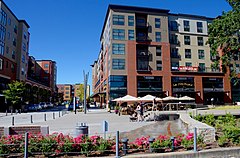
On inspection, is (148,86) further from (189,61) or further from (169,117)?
(169,117)

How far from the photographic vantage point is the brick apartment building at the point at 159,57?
5038 centimetres

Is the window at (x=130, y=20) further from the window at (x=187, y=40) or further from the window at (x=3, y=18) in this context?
the window at (x=3, y=18)

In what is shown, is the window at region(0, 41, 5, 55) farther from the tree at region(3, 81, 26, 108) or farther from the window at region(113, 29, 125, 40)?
the window at region(113, 29, 125, 40)

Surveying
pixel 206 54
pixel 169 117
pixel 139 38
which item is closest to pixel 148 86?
pixel 139 38

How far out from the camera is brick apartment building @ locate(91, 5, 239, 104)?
50.4m

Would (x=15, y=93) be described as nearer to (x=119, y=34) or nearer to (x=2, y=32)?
(x=2, y=32)

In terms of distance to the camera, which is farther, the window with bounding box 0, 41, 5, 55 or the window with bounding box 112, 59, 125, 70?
the window with bounding box 112, 59, 125, 70

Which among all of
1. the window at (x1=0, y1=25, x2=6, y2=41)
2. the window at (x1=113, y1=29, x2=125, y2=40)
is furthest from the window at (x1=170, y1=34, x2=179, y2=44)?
the window at (x1=0, y1=25, x2=6, y2=41)

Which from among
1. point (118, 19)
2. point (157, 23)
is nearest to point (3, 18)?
point (118, 19)

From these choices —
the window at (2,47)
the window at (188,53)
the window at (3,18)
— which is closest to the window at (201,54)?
the window at (188,53)

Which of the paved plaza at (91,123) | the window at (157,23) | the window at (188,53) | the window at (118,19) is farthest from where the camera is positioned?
the window at (188,53)

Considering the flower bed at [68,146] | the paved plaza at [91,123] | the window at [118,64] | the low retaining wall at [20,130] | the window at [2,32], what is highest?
the window at [2,32]

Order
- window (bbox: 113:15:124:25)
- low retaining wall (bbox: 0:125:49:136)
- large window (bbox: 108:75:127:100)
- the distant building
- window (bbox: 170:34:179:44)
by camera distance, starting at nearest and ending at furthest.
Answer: low retaining wall (bbox: 0:125:49:136) < the distant building < large window (bbox: 108:75:127:100) < window (bbox: 113:15:124:25) < window (bbox: 170:34:179:44)

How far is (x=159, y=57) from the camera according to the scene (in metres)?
53.3
